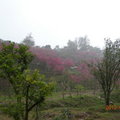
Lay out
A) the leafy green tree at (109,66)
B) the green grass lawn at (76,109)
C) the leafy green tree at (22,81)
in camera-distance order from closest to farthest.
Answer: the leafy green tree at (22,81), the green grass lawn at (76,109), the leafy green tree at (109,66)

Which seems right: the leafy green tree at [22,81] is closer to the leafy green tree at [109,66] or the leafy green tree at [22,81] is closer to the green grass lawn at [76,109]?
the green grass lawn at [76,109]

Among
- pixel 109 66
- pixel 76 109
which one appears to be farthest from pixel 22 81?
pixel 109 66

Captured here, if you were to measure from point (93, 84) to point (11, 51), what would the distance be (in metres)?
16.3

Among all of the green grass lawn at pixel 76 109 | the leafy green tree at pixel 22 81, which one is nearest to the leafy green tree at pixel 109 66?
the green grass lawn at pixel 76 109

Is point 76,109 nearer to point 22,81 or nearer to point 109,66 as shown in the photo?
point 109,66

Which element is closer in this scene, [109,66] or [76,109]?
[76,109]

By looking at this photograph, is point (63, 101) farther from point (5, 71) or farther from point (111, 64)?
point (5, 71)

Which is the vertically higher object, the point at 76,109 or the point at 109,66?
the point at 109,66

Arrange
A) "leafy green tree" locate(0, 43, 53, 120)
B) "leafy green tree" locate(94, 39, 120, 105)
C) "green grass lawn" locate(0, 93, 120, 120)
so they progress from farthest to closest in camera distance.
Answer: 1. "leafy green tree" locate(94, 39, 120, 105)
2. "green grass lawn" locate(0, 93, 120, 120)
3. "leafy green tree" locate(0, 43, 53, 120)

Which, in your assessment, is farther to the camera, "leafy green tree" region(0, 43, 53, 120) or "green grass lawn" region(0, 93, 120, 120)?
"green grass lawn" region(0, 93, 120, 120)

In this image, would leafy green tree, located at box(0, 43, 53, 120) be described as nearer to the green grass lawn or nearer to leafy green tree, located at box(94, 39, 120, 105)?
the green grass lawn

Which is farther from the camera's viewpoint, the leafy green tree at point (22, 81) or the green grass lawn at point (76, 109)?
the green grass lawn at point (76, 109)

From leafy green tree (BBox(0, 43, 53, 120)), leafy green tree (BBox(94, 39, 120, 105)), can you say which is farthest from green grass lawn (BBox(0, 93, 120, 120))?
leafy green tree (BBox(0, 43, 53, 120))

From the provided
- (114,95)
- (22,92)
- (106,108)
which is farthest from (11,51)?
(114,95)
